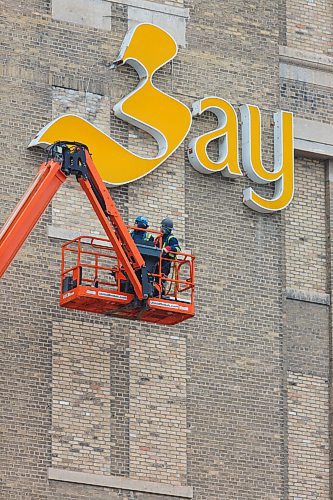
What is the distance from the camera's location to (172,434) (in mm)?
42406

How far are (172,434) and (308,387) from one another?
12.2 feet

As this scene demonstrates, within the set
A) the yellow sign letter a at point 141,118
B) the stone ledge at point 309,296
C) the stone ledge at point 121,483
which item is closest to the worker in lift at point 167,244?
the yellow sign letter a at point 141,118

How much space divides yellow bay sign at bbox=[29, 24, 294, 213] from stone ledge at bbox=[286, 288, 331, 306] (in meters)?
1.79

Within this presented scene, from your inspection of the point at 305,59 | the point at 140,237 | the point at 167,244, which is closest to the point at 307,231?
the point at 305,59

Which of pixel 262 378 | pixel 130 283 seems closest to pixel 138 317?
pixel 130 283

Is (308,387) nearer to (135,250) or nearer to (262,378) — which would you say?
(262,378)

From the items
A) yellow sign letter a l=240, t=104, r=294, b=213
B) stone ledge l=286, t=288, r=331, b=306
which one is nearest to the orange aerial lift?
yellow sign letter a l=240, t=104, r=294, b=213

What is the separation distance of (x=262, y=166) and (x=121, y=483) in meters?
7.40

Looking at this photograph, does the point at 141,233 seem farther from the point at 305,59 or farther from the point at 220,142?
the point at 305,59

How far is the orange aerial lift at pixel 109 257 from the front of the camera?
4038 cm

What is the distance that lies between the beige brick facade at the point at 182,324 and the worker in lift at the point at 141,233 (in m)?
1.25

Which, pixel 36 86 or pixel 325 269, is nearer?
pixel 36 86

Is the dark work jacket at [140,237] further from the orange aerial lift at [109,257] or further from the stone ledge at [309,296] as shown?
the stone ledge at [309,296]

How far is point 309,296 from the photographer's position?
1784 inches
